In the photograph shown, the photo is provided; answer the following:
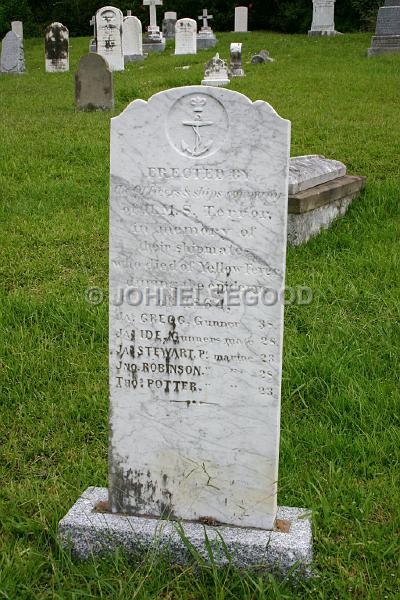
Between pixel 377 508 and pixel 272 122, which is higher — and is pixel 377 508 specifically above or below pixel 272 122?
below

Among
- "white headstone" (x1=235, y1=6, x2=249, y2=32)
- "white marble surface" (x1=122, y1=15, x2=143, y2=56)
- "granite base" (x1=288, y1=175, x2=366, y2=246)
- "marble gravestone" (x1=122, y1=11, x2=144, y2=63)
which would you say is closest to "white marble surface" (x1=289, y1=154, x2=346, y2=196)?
"granite base" (x1=288, y1=175, x2=366, y2=246)

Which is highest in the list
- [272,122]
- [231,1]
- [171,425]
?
[231,1]

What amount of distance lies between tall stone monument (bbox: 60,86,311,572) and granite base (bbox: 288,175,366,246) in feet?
10.5

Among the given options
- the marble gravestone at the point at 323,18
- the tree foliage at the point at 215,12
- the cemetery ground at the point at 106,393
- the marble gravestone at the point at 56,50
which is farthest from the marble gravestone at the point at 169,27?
the cemetery ground at the point at 106,393

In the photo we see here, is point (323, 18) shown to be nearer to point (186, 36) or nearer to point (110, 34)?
point (186, 36)

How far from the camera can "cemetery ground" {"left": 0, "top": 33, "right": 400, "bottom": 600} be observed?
256 cm

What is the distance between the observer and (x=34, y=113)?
11.5 m

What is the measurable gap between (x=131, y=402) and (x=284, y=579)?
30.7 inches

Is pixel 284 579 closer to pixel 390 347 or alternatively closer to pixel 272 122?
pixel 272 122

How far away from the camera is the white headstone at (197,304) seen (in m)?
2.49

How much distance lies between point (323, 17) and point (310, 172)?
2055cm

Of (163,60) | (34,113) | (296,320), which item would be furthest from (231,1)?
(296,320)

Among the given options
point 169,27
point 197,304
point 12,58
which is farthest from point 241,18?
point 197,304

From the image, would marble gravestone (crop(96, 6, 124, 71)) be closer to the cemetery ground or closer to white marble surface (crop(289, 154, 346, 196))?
the cemetery ground
